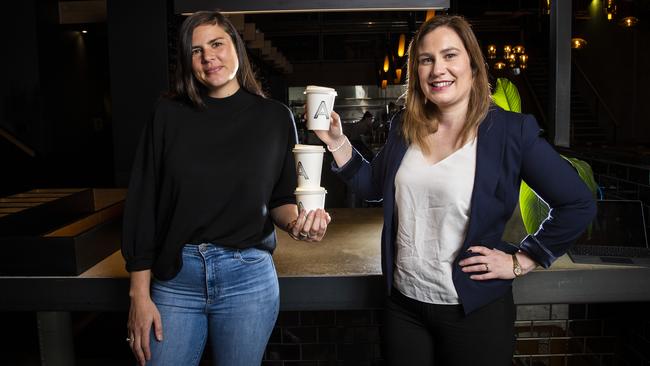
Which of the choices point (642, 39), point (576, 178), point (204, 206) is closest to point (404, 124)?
point (576, 178)

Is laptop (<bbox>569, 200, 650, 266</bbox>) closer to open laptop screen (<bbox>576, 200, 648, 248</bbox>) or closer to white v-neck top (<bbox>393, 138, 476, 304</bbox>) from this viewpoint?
open laptop screen (<bbox>576, 200, 648, 248</bbox>)

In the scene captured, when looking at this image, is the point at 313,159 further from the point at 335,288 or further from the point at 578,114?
the point at 578,114

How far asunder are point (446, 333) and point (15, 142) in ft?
22.7

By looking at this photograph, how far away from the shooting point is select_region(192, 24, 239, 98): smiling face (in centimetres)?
147

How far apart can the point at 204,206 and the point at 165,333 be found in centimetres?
35

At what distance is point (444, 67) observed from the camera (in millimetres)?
1446

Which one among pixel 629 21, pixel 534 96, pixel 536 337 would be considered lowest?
pixel 536 337

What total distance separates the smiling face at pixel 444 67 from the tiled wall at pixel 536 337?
1.36 meters

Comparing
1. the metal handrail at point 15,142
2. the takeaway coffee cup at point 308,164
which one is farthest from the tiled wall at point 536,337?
the metal handrail at point 15,142

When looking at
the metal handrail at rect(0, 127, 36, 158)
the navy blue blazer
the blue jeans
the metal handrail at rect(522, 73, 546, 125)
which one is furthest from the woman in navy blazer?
the metal handrail at rect(522, 73, 546, 125)

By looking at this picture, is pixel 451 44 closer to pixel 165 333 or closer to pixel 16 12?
pixel 165 333

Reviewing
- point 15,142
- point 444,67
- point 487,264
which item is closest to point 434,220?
point 487,264

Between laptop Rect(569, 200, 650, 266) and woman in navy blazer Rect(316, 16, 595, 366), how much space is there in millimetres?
776

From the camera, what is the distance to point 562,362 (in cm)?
265
